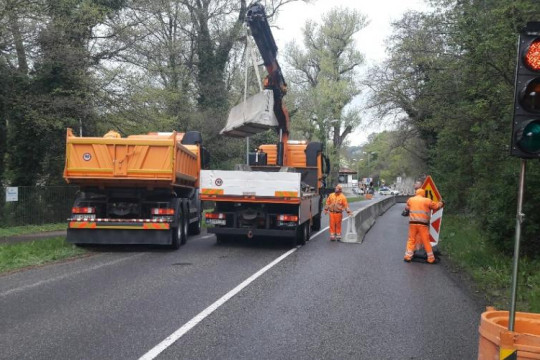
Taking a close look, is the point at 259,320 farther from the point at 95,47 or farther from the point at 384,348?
the point at 95,47

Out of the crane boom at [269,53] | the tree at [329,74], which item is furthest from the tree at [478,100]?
the tree at [329,74]

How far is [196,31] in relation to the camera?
36562mm

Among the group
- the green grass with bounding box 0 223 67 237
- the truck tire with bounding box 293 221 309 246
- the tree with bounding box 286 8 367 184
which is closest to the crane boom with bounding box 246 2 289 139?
the truck tire with bounding box 293 221 309 246

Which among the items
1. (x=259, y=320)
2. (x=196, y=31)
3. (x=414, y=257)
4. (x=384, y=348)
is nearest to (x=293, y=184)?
(x=414, y=257)

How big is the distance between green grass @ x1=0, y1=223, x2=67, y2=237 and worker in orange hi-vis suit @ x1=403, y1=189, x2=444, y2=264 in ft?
43.2

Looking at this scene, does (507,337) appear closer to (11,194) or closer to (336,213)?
(336,213)

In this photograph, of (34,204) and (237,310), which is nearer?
(237,310)

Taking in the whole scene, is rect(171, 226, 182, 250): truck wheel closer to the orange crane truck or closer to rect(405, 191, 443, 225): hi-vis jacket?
the orange crane truck

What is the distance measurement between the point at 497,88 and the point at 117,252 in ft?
31.7

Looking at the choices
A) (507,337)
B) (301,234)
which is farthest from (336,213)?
(507,337)

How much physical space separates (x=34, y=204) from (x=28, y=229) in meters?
1.94

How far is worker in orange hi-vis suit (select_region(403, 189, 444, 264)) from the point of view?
12398 mm

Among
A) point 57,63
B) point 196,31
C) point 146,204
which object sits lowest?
point 146,204

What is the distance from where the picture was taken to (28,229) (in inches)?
826
